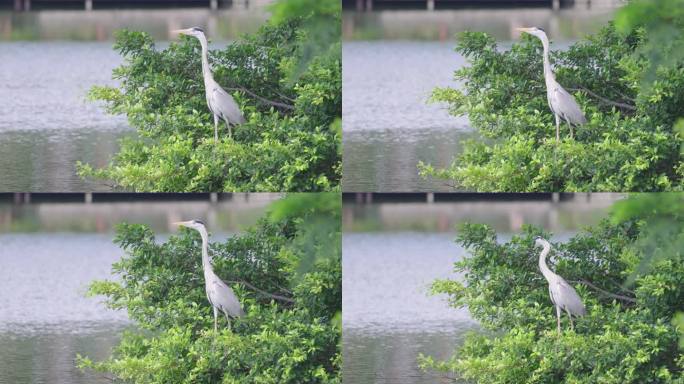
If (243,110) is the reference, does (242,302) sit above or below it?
below

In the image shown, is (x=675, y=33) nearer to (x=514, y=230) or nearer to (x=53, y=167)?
(x=514, y=230)

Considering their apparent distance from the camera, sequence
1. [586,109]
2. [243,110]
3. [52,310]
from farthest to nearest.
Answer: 1. [52,310]
2. [586,109]
3. [243,110]

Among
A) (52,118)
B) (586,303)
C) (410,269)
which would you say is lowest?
(586,303)

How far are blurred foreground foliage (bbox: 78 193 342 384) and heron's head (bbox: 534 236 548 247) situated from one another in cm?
81

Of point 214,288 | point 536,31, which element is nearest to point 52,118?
point 214,288

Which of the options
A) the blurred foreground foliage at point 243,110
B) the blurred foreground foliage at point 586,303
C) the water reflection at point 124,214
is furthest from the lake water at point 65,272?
the blurred foreground foliage at point 586,303

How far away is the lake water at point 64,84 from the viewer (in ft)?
28.5

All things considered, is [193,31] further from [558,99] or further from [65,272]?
[558,99]

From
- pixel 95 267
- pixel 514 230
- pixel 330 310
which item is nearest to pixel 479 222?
pixel 514 230

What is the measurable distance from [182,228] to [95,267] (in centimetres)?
41

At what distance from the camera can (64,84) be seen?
8.78 m

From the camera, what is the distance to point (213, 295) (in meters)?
8.60

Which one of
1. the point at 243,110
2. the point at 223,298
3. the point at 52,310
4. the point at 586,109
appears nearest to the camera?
the point at 223,298

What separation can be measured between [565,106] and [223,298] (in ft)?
5.18
